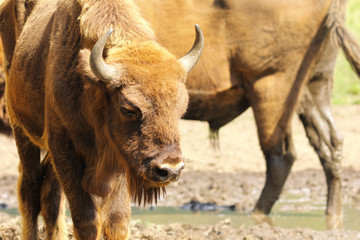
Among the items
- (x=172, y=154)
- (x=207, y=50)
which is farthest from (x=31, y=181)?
(x=207, y=50)

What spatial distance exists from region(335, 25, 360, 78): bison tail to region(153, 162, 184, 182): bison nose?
4.36 meters

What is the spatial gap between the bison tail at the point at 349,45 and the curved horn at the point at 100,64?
4196 millimetres

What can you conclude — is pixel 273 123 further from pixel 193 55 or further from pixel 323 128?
pixel 193 55

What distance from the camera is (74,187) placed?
5.14 m

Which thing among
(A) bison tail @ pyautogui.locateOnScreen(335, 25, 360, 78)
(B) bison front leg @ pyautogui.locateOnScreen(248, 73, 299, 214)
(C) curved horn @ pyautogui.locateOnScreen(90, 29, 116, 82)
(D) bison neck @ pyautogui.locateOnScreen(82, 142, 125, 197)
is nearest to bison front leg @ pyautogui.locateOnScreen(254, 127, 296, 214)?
(B) bison front leg @ pyautogui.locateOnScreen(248, 73, 299, 214)

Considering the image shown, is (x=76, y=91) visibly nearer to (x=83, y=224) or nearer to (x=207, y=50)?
(x=83, y=224)

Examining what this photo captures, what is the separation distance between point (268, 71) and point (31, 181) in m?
3.16

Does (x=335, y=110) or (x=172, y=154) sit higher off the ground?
(x=172, y=154)

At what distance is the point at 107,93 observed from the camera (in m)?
4.79

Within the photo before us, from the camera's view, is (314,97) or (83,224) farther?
(314,97)

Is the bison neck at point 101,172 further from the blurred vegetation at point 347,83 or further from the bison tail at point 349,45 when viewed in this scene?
the blurred vegetation at point 347,83

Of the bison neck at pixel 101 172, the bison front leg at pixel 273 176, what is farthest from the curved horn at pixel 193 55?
the bison front leg at pixel 273 176

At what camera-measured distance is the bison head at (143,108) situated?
174 inches

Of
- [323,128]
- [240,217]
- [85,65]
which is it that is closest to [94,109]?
[85,65]
